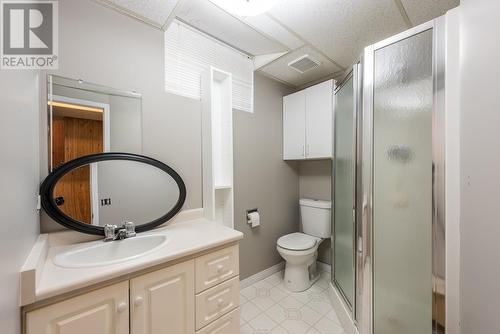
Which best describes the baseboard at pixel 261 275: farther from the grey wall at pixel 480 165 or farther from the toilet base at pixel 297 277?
the grey wall at pixel 480 165

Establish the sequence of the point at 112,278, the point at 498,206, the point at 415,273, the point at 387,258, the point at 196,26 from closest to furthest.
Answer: the point at 498,206 → the point at 112,278 → the point at 415,273 → the point at 387,258 → the point at 196,26

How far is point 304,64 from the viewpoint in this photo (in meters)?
2.02

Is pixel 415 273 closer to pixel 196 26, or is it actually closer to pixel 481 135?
pixel 481 135

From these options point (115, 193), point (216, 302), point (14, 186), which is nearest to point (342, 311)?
point (216, 302)

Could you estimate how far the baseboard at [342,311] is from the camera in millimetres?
1412

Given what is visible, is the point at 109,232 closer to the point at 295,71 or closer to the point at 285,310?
the point at 285,310

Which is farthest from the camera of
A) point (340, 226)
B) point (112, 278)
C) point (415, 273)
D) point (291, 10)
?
point (340, 226)

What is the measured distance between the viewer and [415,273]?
41.8 inches

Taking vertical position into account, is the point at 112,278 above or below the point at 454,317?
above

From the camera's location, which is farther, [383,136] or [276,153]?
[276,153]

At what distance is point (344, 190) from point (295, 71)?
52.8 inches

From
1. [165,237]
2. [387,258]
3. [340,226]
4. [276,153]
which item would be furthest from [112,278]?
[276,153]

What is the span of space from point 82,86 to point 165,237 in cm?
103

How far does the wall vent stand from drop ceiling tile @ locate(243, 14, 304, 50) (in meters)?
0.21
